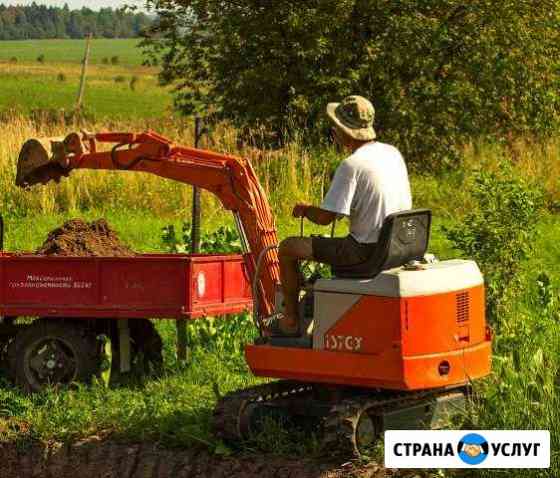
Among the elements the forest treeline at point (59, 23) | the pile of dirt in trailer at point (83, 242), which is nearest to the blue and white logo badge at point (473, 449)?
the pile of dirt in trailer at point (83, 242)

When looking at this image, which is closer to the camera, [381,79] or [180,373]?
[180,373]

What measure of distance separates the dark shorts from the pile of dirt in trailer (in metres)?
3.56

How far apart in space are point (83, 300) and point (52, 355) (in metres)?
0.54

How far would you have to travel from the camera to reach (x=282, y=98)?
81.9ft

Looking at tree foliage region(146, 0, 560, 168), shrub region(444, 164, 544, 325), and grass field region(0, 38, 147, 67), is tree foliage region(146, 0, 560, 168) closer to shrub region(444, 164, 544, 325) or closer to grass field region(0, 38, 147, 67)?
shrub region(444, 164, 544, 325)

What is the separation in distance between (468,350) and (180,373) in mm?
3477

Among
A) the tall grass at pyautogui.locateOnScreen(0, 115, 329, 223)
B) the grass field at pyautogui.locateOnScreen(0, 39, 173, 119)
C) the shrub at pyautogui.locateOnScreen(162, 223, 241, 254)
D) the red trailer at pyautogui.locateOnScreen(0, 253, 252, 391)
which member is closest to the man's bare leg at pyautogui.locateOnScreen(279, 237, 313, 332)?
the red trailer at pyautogui.locateOnScreen(0, 253, 252, 391)

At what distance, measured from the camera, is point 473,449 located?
9.31 meters

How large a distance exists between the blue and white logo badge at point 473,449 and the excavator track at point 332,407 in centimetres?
53

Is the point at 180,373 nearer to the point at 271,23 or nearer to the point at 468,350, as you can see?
the point at 468,350

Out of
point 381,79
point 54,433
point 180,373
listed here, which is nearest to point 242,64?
point 381,79

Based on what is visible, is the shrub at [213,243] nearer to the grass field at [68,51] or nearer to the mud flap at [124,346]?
the mud flap at [124,346]

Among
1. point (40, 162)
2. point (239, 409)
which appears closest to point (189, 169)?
point (40, 162)

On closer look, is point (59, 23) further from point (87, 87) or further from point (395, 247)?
point (395, 247)
